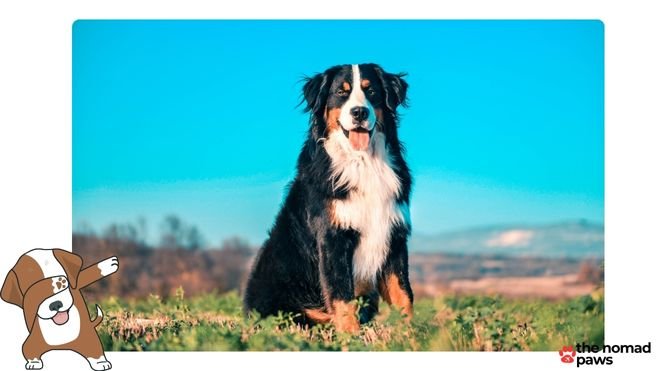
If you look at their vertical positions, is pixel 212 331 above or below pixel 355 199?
below

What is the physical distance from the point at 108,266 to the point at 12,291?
693 mm

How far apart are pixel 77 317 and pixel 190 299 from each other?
87.5 inches

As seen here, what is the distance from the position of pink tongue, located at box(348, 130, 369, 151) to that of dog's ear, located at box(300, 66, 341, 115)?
34 cm

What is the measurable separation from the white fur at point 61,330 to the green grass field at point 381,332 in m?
0.37

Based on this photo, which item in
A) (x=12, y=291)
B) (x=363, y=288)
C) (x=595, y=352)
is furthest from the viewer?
(x=363, y=288)

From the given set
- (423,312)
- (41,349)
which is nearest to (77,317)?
(41,349)

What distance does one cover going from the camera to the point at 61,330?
20.5 feet

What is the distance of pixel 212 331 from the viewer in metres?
6.62

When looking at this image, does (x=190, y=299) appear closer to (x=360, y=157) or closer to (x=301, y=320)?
(x=301, y=320)

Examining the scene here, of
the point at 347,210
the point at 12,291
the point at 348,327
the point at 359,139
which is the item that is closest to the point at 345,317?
the point at 348,327

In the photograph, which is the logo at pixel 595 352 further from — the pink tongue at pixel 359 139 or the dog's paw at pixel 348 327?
the pink tongue at pixel 359 139
